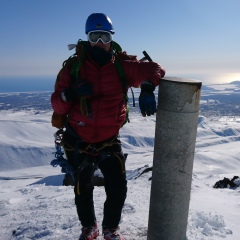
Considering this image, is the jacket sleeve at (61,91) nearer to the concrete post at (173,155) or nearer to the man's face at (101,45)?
the man's face at (101,45)

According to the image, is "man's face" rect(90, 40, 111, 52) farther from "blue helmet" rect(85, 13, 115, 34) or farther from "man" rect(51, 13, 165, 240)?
"blue helmet" rect(85, 13, 115, 34)

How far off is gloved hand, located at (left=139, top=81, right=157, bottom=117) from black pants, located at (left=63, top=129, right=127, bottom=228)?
732 mm

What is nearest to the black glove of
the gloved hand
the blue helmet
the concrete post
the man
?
the man

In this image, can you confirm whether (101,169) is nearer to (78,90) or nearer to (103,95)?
(103,95)

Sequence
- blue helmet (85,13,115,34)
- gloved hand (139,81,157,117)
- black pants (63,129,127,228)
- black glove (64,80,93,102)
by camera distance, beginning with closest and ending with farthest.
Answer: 1. black glove (64,80,93,102)
2. gloved hand (139,81,157,117)
3. blue helmet (85,13,115,34)
4. black pants (63,129,127,228)

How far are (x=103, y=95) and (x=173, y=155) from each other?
1301mm

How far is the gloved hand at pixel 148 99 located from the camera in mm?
3971

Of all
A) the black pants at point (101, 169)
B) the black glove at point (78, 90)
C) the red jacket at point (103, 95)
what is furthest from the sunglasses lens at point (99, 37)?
the black pants at point (101, 169)

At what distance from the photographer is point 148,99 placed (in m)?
3.98

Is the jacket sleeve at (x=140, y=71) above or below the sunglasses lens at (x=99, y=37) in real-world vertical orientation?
below

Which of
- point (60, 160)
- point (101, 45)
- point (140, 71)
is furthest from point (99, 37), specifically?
point (60, 160)

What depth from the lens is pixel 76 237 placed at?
15.7 ft

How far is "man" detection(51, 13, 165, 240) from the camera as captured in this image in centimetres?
400

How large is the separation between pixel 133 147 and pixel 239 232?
397 ft
